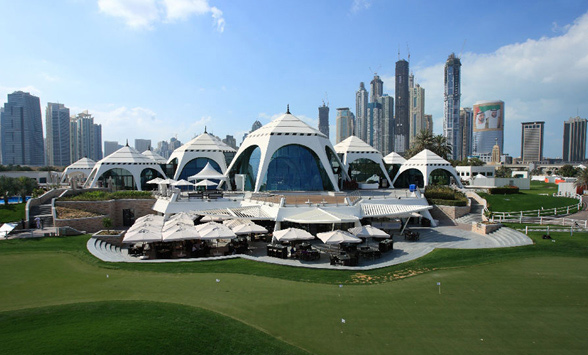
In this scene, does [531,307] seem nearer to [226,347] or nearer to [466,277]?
[466,277]

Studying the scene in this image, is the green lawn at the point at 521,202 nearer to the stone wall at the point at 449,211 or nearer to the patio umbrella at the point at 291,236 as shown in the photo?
the stone wall at the point at 449,211

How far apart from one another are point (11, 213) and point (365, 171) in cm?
3577

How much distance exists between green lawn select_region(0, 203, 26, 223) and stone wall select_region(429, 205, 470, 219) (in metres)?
33.1

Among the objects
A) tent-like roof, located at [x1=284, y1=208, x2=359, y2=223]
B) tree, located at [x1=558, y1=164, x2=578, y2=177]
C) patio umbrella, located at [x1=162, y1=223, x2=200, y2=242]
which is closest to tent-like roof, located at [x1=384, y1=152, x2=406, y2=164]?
tent-like roof, located at [x1=284, y1=208, x2=359, y2=223]

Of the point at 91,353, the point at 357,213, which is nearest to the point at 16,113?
the point at 357,213

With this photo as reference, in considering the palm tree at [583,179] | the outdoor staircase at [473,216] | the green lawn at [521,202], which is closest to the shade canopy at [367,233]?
the outdoor staircase at [473,216]

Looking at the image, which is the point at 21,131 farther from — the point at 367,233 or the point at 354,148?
the point at 367,233

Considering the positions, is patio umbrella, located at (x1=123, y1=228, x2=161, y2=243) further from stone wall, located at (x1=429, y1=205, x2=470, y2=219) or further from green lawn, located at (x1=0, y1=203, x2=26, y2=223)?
stone wall, located at (x1=429, y1=205, x2=470, y2=219)

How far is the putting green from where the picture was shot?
9008 mm

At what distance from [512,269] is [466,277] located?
7.87 ft

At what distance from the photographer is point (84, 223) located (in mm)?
25906

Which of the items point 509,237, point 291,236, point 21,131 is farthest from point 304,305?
point 21,131

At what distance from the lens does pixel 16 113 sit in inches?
4432

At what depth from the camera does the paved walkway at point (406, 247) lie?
1699 cm
